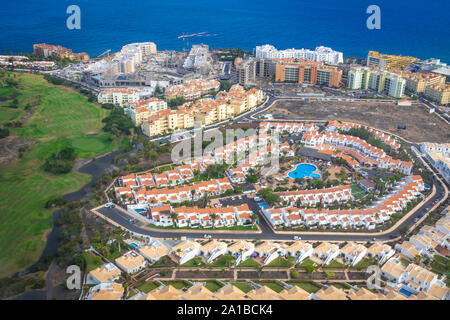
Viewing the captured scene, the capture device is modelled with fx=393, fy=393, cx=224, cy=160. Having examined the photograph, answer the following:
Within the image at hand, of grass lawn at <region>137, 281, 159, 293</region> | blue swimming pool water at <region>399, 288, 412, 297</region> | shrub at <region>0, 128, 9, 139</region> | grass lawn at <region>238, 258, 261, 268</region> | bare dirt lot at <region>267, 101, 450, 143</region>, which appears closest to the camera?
grass lawn at <region>137, 281, 159, 293</region>

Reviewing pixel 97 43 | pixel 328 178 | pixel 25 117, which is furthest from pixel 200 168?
pixel 97 43

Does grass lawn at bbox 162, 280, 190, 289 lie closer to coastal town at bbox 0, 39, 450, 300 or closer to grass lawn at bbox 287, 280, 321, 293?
coastal town at bbox 0, 39, 450, 300

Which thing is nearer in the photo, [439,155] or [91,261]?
[91,261]

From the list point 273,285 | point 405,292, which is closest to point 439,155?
point 405,292

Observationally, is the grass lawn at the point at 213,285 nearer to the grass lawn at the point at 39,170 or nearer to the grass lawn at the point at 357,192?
the grass lawn at the point at 39,170

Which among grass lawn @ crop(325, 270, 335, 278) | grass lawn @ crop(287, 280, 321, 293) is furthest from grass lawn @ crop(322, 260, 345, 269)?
grass lawn @ crop(287, 280, 321, 293)

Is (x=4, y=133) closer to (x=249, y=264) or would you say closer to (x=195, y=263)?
(x=195, y=263)

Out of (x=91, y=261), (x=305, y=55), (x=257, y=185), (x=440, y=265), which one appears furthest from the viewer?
(x=305, y=55)
